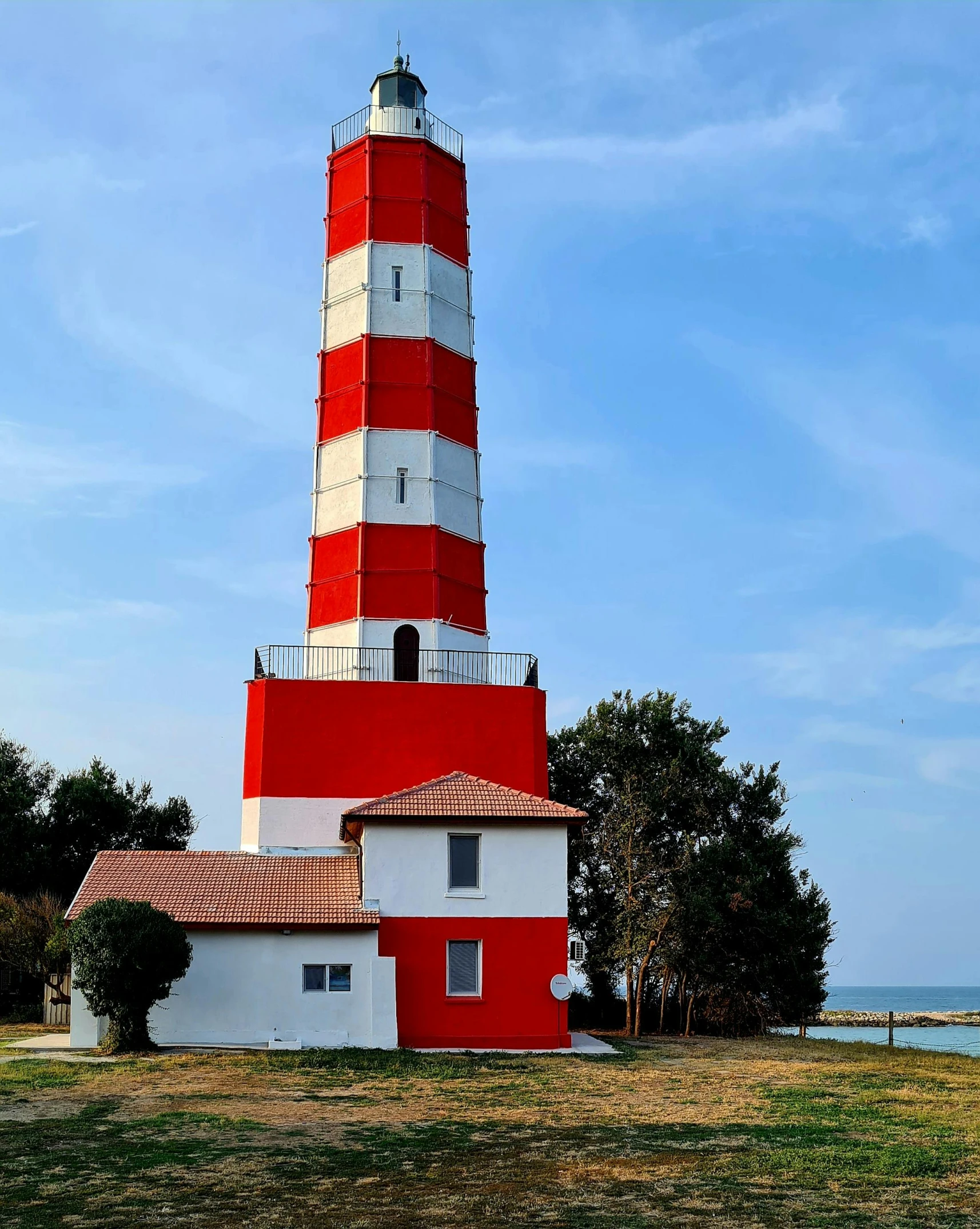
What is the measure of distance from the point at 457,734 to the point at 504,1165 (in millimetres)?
16189

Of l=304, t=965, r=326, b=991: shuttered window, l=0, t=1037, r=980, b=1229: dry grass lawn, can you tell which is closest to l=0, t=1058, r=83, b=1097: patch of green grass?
l=0, t=1037, r=980, b=1229: dry grass lawn

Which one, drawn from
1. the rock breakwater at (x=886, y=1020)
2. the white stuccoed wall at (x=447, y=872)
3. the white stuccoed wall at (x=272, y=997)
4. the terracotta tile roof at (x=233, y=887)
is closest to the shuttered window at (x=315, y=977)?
the white stuccoed wall at (x=272, y=997)

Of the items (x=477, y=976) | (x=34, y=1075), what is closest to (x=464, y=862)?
(x=477, y=976)

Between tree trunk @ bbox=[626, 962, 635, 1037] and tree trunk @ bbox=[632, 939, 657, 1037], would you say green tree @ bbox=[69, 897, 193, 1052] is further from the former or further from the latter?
tree trunk @ bbox=[626, 962, 635, 1037]

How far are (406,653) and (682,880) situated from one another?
352 inches

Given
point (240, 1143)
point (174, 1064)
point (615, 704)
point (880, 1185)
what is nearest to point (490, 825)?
point (174, 1064)

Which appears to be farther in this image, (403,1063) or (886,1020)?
(886,1020)

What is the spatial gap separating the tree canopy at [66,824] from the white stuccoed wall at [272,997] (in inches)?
469

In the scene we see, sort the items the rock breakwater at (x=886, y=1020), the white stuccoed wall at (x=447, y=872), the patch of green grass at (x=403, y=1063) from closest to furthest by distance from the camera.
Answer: the patch of green grass at (x=403, y=1063) < the white stuccoed wall at (x=447, y=872) < the rock breakwater at (x=886, y=1020)

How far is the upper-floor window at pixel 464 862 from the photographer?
24.5 metres

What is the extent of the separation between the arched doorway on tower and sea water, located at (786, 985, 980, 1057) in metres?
13.5

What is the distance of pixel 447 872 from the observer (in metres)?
24.3

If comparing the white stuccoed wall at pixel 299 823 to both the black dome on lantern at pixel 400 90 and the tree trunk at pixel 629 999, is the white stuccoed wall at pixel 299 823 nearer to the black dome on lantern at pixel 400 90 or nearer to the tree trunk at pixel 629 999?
the tree trunk at pixel 629 999

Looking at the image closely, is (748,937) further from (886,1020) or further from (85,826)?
(886,1020)
